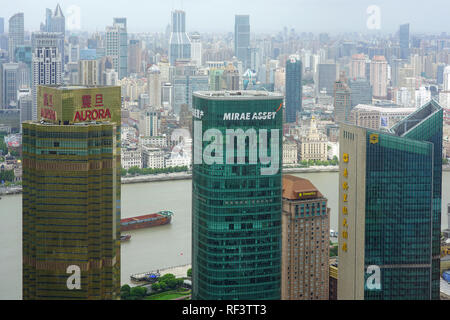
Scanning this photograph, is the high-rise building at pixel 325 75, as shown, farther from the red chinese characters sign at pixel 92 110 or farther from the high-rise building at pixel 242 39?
the red chinese characters sign at pixel 92 110

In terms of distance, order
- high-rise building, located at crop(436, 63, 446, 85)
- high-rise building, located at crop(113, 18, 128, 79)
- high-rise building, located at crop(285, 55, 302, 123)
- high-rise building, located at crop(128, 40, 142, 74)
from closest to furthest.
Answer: high-rise building, located at crop(285, 55, 302, 123)
high-rise building, located at crop(436, 63, 446, 85)
high-rise building, located at crop(113, 18, 128, 79)
high-rise building, located at crop(128, 40, 142, 74)

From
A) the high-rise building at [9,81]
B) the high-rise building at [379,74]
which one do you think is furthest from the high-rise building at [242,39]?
the high-rise building at [9,81]

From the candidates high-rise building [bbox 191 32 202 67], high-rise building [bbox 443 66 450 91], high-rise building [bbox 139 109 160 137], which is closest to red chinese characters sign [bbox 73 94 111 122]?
high-rise building [bbox 139 109 160 137]

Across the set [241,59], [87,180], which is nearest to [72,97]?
[87,180]

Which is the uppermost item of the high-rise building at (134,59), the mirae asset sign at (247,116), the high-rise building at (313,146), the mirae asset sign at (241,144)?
the high-rise building at (134,59)

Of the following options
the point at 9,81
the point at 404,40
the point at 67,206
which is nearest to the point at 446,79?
the point at 404,40

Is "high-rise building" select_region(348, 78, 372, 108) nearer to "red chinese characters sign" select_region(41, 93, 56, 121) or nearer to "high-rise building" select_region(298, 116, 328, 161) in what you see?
"high-rise building" select_region(298, 116, 328, 161)

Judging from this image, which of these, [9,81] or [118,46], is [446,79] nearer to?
[118,46]
